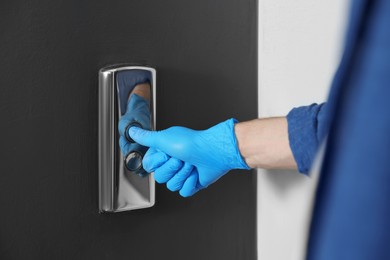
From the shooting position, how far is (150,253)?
729mm

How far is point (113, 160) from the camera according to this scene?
2.17 feet

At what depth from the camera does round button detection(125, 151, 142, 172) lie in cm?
66

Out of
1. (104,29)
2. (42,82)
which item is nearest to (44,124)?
(42,82)

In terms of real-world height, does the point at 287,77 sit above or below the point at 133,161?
above

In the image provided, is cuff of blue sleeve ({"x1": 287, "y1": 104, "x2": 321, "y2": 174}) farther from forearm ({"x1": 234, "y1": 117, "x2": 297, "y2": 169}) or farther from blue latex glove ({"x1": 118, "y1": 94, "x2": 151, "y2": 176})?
blue latex glove ({"x1": 118, "y1": 94, "x2": 151, "y2": 176})

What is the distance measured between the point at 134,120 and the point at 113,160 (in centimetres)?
6

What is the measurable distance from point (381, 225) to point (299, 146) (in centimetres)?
36

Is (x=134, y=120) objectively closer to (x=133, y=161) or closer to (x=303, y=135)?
(x=133, y=161)

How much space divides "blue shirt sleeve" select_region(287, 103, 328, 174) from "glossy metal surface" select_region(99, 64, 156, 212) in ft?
0.70

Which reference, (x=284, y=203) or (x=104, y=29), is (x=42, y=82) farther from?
(x=284, y=203)

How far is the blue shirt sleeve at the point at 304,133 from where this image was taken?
1.79 feet

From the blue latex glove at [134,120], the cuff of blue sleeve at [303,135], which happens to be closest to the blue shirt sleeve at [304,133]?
the cuff of blue sleeve at [303,135]

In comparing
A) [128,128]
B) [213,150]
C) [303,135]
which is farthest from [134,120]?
[303,135]

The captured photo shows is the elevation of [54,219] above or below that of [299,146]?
below
